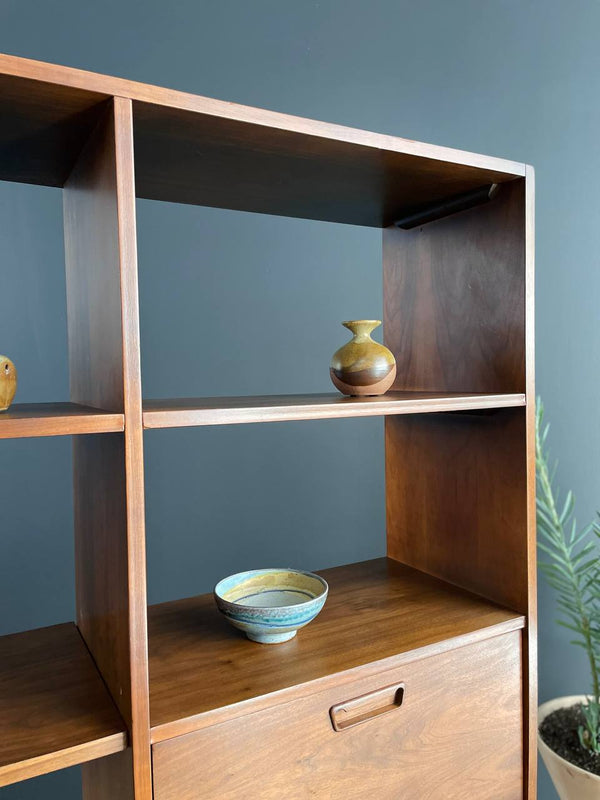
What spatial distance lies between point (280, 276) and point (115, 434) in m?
1.08

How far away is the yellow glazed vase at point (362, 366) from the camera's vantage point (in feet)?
3.50

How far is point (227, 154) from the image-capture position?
0.96 m

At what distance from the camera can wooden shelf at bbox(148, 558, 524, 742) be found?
87cm

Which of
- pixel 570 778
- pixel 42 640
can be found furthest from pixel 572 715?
pixel 42 640

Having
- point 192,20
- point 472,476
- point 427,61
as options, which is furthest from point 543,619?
point 192,20

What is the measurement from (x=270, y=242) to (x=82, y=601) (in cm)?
111

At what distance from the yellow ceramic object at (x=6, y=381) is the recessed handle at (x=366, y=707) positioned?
0.64m

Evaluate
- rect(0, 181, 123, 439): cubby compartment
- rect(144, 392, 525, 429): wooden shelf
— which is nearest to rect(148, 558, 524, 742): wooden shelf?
rect(144, 392, 525, 429): wooden shelf

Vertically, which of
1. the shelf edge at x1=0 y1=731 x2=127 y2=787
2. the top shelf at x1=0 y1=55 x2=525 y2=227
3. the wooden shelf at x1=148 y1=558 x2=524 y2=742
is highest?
the top shelf at x1=0 y1=55 x2=525 y2=227

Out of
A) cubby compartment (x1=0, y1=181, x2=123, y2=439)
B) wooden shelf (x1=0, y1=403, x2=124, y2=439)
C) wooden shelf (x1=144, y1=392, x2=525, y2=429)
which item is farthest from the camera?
cubby compartment (x1=0, y1=181, x2=123, y2=439)

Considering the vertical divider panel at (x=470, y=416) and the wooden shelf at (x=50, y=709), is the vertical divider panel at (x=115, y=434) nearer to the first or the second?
the wooden shelf at (x=50, y=709)

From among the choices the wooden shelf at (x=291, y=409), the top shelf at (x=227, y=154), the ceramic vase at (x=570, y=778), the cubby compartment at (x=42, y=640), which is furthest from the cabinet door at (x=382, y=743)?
the top shelf at (x=227, y=154)

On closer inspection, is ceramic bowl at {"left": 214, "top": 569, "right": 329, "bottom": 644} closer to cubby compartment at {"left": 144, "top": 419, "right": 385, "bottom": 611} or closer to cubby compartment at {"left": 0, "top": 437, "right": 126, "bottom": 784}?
cubby compartment at {"left": 0, "top": 437, "right": 126, "bottom": 784}

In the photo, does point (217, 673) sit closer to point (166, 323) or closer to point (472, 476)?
point (472, 476)
